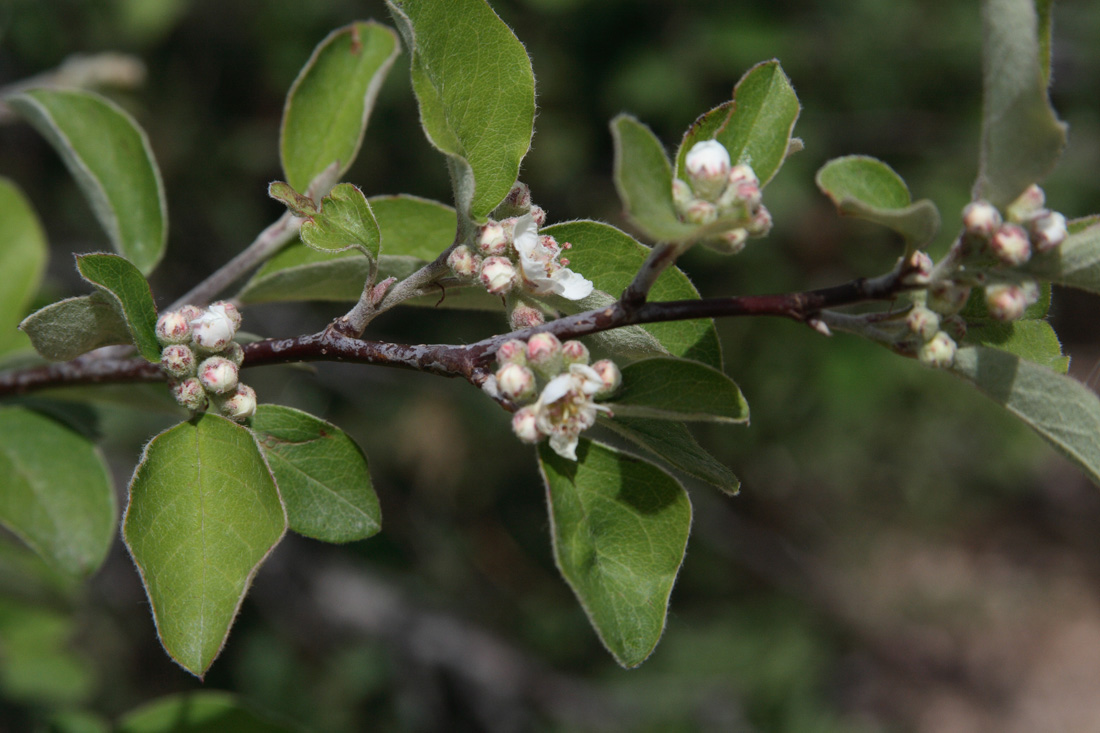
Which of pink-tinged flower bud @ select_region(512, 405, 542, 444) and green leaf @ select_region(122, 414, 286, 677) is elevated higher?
pink-tinged flower bud @ select_region(512, 405, 542, 444)

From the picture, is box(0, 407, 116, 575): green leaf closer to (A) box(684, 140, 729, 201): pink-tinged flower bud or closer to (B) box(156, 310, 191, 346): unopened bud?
(B) box(156, 310, 191, 346): unopened bud

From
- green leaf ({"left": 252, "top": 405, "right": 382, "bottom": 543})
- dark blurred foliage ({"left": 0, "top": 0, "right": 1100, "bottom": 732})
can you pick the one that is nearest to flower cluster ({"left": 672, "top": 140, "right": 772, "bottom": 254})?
green leaf ({"left": 252, "top": 405, "right": 382, "bottom": 543})

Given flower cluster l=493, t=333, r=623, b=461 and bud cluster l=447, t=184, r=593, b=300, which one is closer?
flower cluster l=493, t=333, r=623, b=461

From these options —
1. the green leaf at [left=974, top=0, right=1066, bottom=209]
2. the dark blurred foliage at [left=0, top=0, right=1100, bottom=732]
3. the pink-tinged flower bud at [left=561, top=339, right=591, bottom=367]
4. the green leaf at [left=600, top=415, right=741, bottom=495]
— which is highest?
the green leaf at [left=974, top=0, right=1066, bottom=209]

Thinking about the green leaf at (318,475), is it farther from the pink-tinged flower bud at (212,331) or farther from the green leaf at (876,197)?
the green leaf at (876,197)

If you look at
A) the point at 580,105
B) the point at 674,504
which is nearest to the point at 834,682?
the point at 580,105

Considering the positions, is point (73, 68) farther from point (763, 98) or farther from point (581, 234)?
point (763, 98)

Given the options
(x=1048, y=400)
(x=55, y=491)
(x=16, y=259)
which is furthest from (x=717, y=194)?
(x=16, y=259)
